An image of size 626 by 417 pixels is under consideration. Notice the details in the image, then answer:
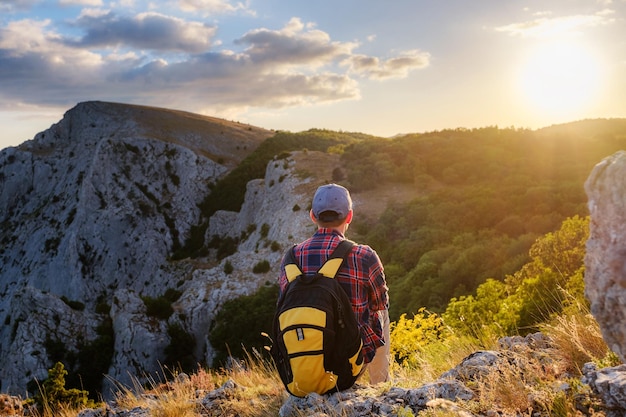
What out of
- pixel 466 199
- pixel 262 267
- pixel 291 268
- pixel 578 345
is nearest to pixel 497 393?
pixel 578 345

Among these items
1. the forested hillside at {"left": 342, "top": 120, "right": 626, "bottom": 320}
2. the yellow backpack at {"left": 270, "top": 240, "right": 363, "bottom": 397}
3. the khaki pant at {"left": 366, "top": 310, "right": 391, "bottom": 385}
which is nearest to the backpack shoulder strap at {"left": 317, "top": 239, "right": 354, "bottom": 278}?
the yellow backpack at {"left": 270, "top": 240, "right": 363, "bottom": 397}

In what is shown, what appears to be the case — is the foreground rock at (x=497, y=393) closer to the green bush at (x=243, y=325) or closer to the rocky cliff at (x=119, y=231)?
the rocky cliff at (x=119, y=231)

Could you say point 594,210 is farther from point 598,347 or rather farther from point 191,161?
point 191,161

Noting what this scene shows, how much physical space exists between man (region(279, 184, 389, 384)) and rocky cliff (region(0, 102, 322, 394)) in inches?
290

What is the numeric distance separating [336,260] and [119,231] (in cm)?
4569

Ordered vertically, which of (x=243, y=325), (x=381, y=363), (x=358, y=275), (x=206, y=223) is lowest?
(x=243, y=325)

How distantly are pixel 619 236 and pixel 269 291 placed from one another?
61.2ft

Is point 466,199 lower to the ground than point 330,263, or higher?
lower

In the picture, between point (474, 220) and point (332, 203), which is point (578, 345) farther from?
point (474, 220)

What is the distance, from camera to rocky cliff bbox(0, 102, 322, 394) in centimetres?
2273

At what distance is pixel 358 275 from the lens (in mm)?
4824

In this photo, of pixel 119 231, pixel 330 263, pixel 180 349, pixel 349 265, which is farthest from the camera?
pixel 119 231

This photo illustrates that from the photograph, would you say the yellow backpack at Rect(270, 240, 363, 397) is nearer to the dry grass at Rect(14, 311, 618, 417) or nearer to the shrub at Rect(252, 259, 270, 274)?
the dry grass at Rect(14, 311, 618, 417)

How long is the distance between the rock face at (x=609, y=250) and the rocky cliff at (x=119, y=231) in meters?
9.93
